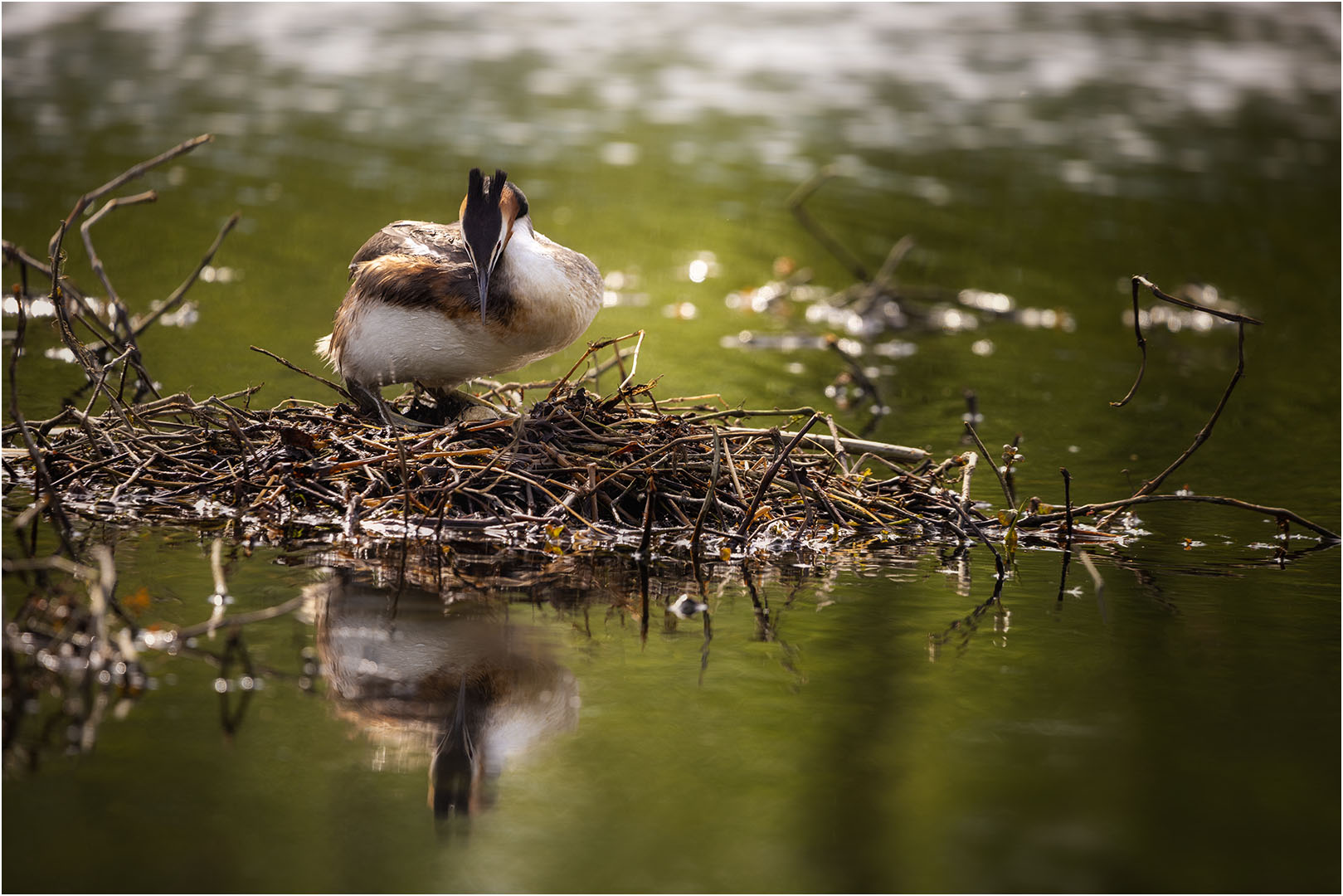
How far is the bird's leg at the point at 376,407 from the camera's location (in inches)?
310

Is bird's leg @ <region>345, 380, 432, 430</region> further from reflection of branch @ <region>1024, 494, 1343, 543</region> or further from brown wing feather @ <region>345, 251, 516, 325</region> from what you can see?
reflection of branch @ <region>1024, 494, 1343, 543</region>

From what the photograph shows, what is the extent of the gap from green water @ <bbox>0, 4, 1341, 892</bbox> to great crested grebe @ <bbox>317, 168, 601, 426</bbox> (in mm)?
1364

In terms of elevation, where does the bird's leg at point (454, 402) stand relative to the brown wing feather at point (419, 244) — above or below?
below

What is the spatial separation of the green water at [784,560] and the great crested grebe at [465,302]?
1364 millimetres

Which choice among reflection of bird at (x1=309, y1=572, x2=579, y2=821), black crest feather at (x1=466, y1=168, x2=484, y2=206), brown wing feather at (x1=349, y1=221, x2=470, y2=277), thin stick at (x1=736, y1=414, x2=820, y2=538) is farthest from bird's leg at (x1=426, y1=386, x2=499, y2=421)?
reflection of bird at (x1=309, y1=572, x2=579, y2=821)

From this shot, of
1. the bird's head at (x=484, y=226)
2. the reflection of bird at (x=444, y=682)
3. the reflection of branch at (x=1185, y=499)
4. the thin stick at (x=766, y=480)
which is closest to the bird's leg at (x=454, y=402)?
→ the bird's head at (x=484, y=226)

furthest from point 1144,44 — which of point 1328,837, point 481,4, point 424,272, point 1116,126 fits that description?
point 1328,837

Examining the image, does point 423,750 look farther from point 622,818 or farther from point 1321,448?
point 1321,448

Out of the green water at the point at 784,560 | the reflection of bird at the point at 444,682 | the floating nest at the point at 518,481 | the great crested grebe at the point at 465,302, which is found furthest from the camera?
the great crested grebe at the point at 465,302

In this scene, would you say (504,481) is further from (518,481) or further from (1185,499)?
(1185,499)

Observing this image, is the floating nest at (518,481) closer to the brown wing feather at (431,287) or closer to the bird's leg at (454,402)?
the bird's leg at (454,402)

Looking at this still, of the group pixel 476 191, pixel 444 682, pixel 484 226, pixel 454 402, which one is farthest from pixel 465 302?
pixel 444 682

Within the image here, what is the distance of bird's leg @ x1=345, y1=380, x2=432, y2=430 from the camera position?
310 inches

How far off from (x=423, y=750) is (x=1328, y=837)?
274cm
